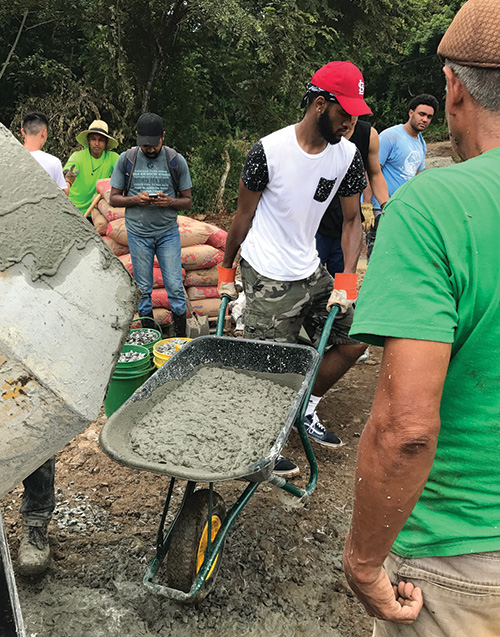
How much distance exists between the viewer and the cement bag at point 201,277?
5.39m

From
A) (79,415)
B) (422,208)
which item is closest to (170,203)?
(79,415)

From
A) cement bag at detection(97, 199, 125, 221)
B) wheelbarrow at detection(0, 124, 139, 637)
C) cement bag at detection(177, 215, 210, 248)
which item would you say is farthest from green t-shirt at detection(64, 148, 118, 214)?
wheelbarrow at detection(0, 124, 139, 637)

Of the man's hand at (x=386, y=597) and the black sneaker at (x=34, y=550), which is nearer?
the man's hand at (x=386, y=597)

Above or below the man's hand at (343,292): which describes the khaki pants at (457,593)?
Result: above

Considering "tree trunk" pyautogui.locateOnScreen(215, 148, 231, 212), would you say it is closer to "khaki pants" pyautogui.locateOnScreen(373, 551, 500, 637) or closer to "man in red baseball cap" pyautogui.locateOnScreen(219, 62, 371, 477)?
"man in red baseball cap" pyautogui.locateOnScreen(219, 62, 371, 477)

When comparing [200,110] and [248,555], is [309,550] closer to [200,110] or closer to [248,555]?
[248,555]

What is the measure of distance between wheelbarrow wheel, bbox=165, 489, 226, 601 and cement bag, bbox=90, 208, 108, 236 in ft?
14.1

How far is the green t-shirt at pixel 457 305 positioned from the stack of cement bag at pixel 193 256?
416 centimetres

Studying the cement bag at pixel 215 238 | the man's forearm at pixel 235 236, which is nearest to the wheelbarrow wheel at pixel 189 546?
the man's forearm at pixel 235 236

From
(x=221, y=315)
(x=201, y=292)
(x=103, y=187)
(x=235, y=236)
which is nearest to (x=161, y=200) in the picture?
(x=201, y=292)

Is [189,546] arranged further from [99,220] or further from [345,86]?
[99,220]

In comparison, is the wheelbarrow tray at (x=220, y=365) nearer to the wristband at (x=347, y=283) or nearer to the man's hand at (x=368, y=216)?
the wristband at (x=347, y=283)

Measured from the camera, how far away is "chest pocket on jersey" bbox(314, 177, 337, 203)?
2926 millimetres

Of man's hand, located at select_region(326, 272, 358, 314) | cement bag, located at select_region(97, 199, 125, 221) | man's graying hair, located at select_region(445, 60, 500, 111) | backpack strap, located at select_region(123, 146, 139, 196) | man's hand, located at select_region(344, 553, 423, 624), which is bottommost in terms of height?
cement bag, located at select_region(97, 199, 125, 221)
